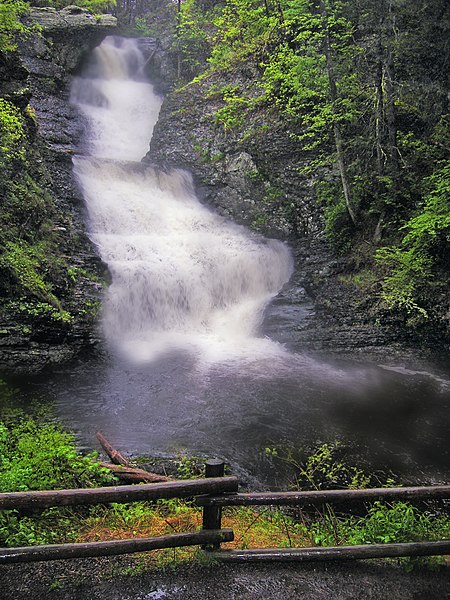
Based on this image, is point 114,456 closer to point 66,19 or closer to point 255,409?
point 255,409

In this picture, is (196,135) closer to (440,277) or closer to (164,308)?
(164,308)

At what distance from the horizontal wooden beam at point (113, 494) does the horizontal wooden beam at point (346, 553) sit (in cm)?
57

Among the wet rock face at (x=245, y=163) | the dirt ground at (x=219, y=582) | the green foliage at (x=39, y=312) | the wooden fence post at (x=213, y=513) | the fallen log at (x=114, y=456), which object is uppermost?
the wet rock face at (x=245, y=163)

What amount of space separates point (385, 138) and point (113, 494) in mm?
15276

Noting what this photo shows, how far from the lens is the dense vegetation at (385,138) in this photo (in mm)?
12133

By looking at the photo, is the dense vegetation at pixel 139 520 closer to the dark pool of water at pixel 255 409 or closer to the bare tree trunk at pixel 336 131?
the dark pool of water at pixel 255 409

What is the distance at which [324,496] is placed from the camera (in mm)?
3795

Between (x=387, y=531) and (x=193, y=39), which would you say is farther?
(x=193, y=39)

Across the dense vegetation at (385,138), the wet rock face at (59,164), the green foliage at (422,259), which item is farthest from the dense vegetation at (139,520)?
the dense vegetation at (385,138)

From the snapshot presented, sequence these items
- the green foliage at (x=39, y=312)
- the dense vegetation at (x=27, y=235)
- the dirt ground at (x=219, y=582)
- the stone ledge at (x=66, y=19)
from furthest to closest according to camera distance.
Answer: the stone ledge at (x=66, y=19)
the dense vegetation at (x=27, y=235)
the green foliage at (x=39, y=312)
the dirt ground at (x=219, y=582)

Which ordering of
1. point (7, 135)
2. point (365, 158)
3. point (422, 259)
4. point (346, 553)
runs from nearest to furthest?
point (346, 553) < point (7, 135) < point (422, 259) < point (365, 158)

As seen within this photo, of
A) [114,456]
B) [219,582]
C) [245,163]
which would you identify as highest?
[245,163]

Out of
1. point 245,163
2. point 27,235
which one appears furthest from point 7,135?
point 245,163

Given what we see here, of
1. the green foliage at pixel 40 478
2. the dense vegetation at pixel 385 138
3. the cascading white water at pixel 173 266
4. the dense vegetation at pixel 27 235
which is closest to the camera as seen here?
the green foliage at pixel 40 478
